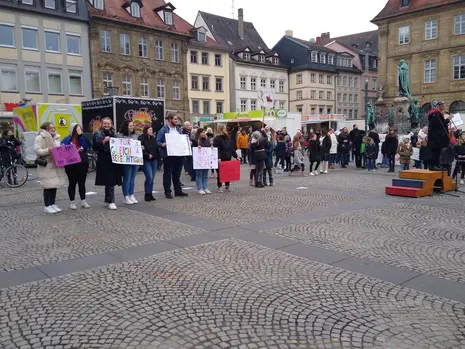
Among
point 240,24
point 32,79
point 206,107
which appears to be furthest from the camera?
point 240,24

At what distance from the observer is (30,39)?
111ft

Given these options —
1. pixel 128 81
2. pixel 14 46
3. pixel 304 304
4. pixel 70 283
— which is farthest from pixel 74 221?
Answer: pixel 128 81

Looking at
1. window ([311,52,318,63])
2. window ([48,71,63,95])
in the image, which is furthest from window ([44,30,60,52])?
window ([311,52,318,63])

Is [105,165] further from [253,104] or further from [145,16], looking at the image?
[253,104]

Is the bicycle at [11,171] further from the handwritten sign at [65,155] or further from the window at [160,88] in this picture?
the window at [160,88]

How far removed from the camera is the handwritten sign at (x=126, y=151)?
9.10 metres

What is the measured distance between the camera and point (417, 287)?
4516 millimetres

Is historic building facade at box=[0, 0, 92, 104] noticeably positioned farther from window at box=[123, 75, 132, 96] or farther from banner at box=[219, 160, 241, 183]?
banner at box=[219, 160, 241, 183]

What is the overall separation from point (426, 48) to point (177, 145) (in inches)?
1718

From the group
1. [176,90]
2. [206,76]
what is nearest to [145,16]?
[176,90]

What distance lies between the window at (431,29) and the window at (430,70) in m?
2.49

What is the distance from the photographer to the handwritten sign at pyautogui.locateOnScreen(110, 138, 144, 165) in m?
9.10

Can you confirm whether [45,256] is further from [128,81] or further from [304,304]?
[128,81]

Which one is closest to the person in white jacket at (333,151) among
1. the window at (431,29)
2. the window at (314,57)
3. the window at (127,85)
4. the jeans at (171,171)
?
the jeans at (171,171)
